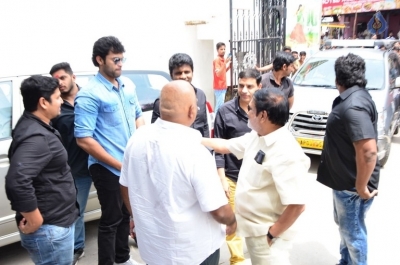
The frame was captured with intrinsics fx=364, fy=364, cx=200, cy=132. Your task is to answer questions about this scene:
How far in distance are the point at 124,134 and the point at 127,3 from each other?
5008 mm

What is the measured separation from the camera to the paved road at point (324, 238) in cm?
325

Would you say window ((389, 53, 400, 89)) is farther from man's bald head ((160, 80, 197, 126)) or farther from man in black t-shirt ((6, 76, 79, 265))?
man in black t-shirt ((6, 76, 79, 265))

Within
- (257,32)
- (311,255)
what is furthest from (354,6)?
Result: (311,255)

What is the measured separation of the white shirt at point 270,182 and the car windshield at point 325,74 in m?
→ 4.52

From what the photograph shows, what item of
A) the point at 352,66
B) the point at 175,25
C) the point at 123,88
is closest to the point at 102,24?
the point at 175,25

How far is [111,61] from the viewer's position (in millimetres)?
Result: 2643

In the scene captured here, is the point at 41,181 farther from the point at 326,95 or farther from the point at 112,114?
the point at 326,95

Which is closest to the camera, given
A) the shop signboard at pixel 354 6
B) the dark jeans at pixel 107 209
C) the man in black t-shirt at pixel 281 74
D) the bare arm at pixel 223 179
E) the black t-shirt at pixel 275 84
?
the dark jeans at pixel 107 209

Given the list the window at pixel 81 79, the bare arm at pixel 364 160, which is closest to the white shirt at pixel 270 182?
the bare arm at pixel 364 160

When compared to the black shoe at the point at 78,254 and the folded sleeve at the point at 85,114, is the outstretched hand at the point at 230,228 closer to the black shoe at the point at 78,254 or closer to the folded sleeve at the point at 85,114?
the folded sleeve at the point at 85,114

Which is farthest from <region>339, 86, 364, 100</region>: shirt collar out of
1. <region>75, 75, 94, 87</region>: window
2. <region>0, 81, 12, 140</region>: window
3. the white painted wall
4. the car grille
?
the white painted wall

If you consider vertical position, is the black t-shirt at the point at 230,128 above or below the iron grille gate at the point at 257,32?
below

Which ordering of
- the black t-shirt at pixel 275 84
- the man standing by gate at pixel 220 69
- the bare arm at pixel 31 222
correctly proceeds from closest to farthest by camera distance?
the bare arm at pixel 31 222, the black t-shirt at pixel 275 84, the man standing by gate at pixel 220 69

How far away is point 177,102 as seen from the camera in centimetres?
165
